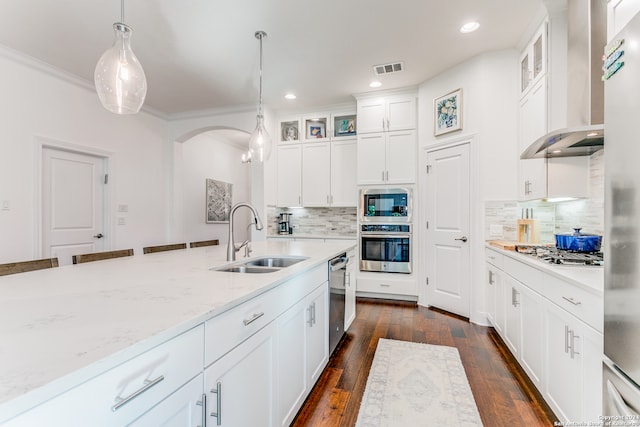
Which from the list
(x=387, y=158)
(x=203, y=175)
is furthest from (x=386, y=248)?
(x=203, y=175)

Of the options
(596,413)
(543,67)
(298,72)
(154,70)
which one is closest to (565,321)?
→ (596,413)

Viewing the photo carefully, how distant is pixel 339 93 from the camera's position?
4.12 metres

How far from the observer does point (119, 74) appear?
66.8 inches

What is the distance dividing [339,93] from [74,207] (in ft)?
12.0

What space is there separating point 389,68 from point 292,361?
320 cm

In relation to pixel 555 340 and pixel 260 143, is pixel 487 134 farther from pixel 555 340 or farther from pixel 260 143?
pixel 260 143

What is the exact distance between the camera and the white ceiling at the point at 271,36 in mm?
2371

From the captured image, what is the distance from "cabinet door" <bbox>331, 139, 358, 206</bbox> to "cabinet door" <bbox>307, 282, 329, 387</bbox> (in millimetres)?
2424

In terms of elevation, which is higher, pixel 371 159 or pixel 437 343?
pixel 371 159

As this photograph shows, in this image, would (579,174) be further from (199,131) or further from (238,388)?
(199,131)

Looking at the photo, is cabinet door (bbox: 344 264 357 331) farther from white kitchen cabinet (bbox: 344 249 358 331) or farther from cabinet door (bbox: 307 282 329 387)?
cabinet door (bbox: 307 282 329 387)

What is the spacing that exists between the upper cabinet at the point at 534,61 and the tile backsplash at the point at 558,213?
33.6 inches

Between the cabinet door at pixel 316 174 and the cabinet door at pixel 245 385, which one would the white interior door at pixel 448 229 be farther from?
the cabinet door at pixel 245 385

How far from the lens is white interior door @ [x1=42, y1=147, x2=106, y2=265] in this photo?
3.35m
